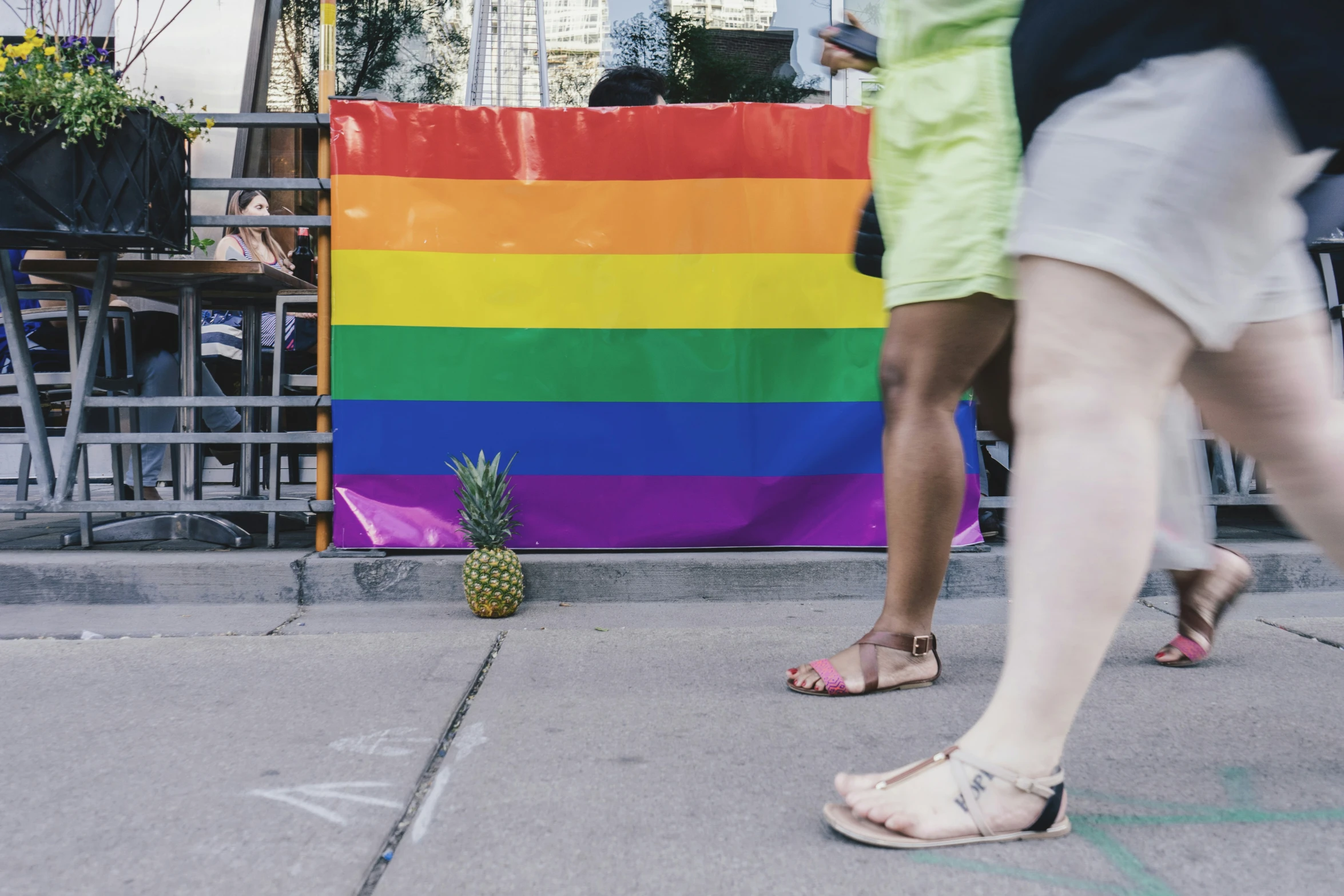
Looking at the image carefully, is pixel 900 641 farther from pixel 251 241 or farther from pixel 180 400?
pixel 251 241

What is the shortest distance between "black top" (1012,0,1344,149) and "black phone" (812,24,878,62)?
874 mm

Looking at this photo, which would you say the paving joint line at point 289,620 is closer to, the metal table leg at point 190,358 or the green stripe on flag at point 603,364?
the green stripe on flag at point 603,364

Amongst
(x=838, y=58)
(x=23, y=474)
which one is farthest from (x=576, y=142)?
(x=23, y=474)

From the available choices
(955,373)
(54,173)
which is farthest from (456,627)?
(54,173)

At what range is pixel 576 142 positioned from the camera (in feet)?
11.4

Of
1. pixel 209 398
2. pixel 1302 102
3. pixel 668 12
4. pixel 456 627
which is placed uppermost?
pixel 668 12

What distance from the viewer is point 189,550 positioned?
3.73 metres

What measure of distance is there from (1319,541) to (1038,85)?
0.83 meters

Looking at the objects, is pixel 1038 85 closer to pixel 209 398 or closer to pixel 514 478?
pixel 514 478

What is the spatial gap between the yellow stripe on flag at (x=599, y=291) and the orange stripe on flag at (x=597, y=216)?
0.04m

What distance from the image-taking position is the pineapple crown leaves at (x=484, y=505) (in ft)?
10.8

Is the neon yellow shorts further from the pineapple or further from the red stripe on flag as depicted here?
the pineapple

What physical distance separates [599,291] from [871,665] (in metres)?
1.72

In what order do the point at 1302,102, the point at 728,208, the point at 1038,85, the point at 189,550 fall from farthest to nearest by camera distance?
the point at 189,550 → the point at 728,208 → the point at 1038,85 → the point at 1302,102
